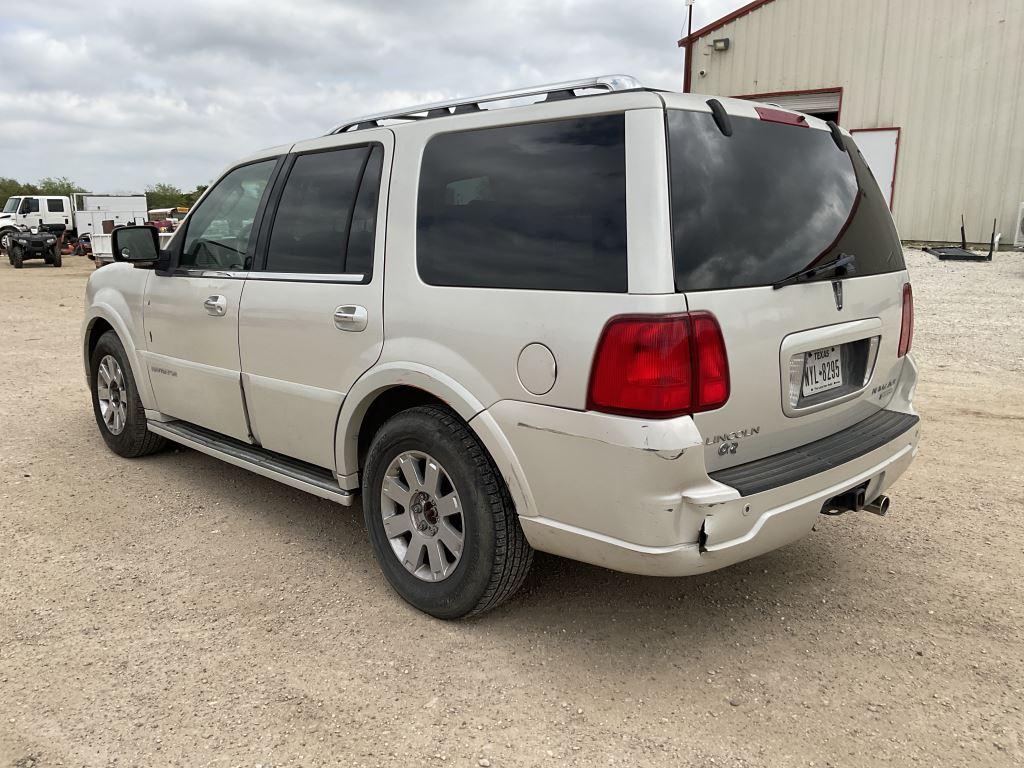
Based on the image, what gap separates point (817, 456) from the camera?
2842 mm

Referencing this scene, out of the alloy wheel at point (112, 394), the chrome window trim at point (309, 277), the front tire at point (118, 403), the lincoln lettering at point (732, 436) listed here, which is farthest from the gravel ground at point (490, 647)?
the chrome window trim at point (309, 277)

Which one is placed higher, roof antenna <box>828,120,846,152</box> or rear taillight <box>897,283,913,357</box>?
roof antenna <box>828,120,846,152</box>

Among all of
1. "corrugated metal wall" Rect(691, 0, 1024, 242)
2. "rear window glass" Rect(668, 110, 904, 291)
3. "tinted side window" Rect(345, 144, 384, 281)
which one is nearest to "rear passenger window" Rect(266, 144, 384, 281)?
"tinted side window" Rect(345, 144, 384, 281)

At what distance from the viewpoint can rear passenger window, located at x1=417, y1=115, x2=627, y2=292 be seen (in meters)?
2.55

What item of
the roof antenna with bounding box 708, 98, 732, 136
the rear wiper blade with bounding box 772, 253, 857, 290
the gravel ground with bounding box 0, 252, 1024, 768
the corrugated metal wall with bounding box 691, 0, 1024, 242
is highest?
the corrugated metal wall with bounding box 691, 0, 1024, 242

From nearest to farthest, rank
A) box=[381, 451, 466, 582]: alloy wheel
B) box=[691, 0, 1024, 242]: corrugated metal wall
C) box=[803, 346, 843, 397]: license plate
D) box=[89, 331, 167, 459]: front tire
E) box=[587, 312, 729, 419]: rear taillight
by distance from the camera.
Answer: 1. box=[587, 312, 729, 419]: rear taillight
2. box=[803, 346, 843, 397]: license plate
3. box=[381, 451, 466, 582]: alloy wheel
4. box=[89, 331, 167, 459]: front tire
5. box=[691, 0, 1024, 242]: corrugated metal wall

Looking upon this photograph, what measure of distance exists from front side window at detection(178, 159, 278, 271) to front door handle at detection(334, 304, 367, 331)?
914 millimetres

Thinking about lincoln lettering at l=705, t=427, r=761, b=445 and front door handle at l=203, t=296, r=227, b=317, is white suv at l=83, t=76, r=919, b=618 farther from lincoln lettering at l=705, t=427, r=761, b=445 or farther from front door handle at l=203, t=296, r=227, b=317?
front door handle at l=203, t=296, r=227, b=317

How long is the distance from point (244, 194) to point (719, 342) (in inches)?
108

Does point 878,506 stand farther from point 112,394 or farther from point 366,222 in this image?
point 112,394

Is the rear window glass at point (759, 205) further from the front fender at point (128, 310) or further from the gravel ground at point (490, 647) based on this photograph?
the front fender at point (128, 310)

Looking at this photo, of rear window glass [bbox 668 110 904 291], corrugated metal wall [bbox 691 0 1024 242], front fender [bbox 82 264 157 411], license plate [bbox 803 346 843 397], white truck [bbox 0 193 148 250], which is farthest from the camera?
white truck [bbox 0 193 148 250]

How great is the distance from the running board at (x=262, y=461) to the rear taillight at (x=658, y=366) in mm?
1549

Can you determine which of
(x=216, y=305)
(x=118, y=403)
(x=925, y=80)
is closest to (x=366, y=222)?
(x=216, y=305)
